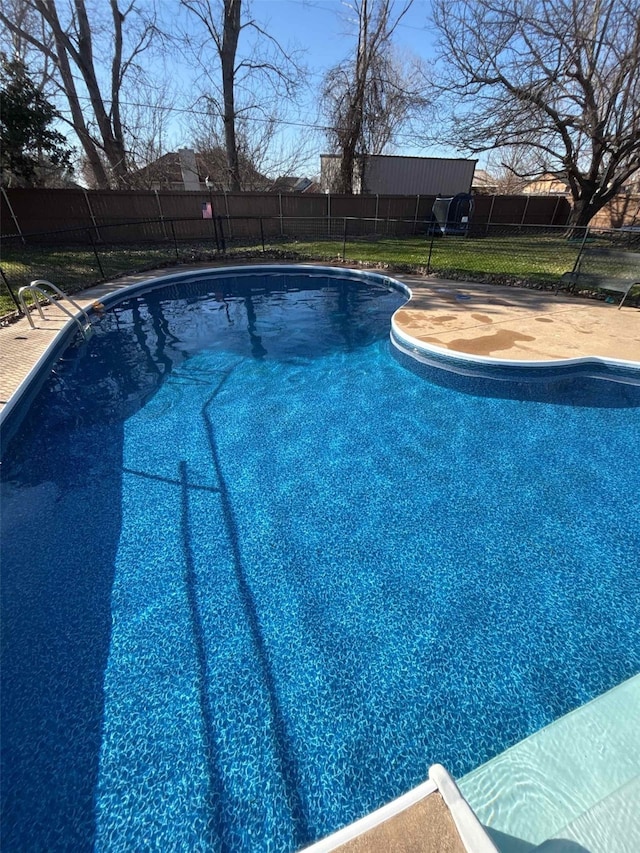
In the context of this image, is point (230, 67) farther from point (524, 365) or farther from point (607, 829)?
point (607, 829)

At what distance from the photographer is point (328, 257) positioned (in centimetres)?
1207

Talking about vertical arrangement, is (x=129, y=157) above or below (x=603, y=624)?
above

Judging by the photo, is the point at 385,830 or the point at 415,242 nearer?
the point at 385,830

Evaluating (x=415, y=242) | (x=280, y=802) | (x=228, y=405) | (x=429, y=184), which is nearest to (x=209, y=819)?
(x=280, y=802)

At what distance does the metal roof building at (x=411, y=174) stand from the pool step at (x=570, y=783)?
22341mm

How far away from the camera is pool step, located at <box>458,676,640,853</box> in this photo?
139cm

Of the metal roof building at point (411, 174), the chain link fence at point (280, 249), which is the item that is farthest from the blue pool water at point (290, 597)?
the metal roof building at point (411, 174)

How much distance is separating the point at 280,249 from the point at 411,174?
427 inches

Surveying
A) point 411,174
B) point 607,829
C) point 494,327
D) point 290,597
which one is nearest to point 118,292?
point 494,327

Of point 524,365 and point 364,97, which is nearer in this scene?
point 524,365

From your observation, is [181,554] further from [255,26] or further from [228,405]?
[255,26]

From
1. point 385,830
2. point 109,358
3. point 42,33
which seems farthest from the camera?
point 42,33

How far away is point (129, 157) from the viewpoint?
18938 mm

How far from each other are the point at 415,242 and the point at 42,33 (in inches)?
706
